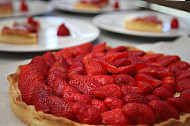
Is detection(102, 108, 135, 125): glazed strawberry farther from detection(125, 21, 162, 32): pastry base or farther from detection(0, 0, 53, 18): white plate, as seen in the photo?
detection(0, 0, 53, 18): white plate

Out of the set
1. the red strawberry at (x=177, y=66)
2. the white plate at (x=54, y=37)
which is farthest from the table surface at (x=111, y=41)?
the red strawberry at (x=177, y=66)

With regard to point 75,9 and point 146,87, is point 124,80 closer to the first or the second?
point 146,87

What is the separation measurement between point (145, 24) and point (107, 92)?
7.14 feet

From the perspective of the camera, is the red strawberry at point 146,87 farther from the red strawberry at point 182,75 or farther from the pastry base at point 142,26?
the pastry base at point 142,26

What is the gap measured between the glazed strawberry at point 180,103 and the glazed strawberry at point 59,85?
0.62 meters

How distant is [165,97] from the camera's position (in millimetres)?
1441

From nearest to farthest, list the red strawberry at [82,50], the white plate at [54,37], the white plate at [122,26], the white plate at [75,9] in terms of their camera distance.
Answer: the red strawberry at [82,50], the white plate at [54,37], the white plate at [122,26], the white plate at [75,9]

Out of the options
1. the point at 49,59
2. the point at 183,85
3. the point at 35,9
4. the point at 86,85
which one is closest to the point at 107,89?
the point at 86,85

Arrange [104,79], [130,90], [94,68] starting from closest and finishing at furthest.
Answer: [130,90]
[104,79]
[94,68]

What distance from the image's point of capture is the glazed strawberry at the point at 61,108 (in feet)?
4.08

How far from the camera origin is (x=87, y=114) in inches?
47.6

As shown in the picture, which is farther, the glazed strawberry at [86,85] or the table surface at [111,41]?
the table surface at [111,41]

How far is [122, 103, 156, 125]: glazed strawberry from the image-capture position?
1186mm

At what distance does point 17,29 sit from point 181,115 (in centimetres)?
213
